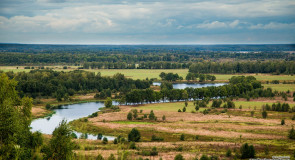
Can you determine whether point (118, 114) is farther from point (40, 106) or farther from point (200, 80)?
point (200, 80)

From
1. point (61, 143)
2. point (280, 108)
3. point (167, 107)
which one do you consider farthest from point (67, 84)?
point (61, 143)

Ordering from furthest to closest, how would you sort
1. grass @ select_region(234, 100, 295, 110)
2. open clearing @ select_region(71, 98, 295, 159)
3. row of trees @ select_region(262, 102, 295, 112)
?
grass @ select_region(234, 100, 295, 110), row of trees @ select_region(262, 102, 295, 112), open clearing @ select_region(71, 98, 295, 159)

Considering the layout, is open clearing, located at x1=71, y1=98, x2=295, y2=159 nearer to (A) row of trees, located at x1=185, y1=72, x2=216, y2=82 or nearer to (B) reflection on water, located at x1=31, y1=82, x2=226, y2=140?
(B) reflection on water, located at x1=31, y1=82, x2=226, y2=140

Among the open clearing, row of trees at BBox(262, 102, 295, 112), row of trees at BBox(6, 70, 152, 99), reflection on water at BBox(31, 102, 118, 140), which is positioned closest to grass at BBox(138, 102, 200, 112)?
the open clearing

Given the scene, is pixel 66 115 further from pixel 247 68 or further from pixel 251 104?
pixel 247 68

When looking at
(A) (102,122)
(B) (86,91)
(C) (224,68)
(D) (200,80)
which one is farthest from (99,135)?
(C) (224,68)

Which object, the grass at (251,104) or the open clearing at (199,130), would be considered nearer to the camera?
the open clearing at (199,130)

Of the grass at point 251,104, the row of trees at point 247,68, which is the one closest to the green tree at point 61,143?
the grass at point 251,104

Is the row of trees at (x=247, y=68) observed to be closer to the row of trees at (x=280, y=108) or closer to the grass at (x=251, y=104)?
the grass at (x=251, y=104)
